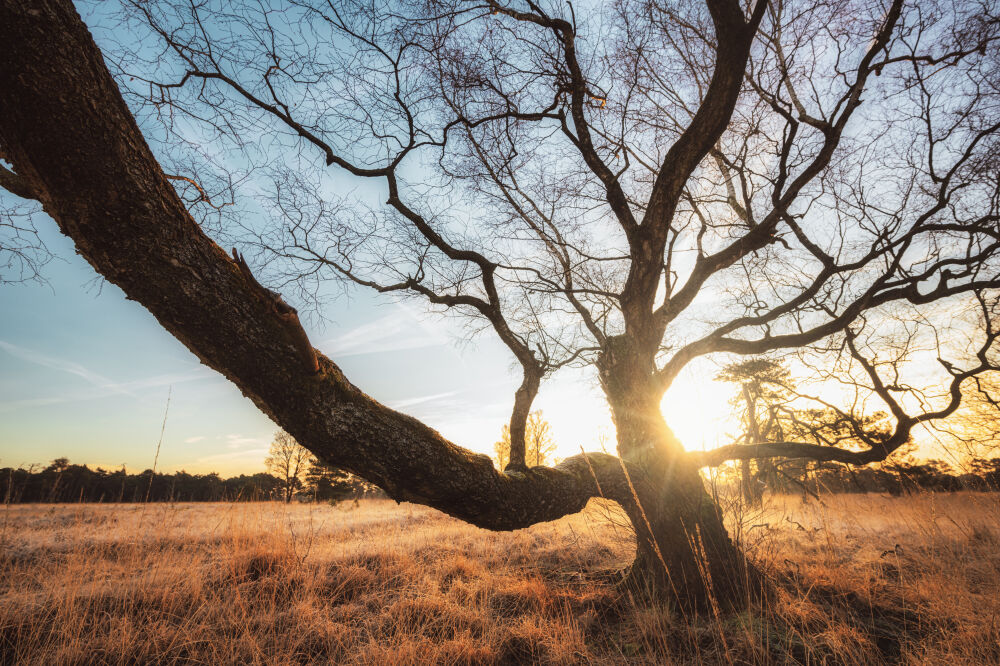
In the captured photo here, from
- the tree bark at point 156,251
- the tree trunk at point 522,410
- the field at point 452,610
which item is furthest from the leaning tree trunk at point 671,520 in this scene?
the tree bark at point 156,251

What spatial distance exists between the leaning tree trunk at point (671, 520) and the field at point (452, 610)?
0.21 meters

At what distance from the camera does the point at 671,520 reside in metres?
3.32

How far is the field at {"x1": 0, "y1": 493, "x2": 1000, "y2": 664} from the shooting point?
2.37m

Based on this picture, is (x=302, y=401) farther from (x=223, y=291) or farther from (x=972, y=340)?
(x=972, y=340)

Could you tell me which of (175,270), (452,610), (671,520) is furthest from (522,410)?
(175,270)

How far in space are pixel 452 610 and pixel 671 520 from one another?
2.14 metres

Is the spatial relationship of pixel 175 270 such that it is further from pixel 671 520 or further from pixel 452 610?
pixel 671 520

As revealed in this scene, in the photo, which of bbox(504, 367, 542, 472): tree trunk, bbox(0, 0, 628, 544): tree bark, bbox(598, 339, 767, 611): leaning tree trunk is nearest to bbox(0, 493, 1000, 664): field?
bbox(598, 339, 767, 611): leaning tree trunk

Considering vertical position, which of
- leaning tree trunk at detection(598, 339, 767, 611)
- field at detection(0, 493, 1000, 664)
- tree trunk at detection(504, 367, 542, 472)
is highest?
tree trunk at detection(504, 367, 542, 472)

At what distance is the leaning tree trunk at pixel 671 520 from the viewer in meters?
3.16

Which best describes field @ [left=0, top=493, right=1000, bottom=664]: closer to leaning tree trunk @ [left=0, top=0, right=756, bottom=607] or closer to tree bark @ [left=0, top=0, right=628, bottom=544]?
leaning tree trunk @ [left=0, top=0, right=756, bottom=607]

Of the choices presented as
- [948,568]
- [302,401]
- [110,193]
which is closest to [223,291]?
[110,193]

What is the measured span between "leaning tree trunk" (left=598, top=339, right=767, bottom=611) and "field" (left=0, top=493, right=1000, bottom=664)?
8.2 inches

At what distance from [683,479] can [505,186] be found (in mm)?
4182
